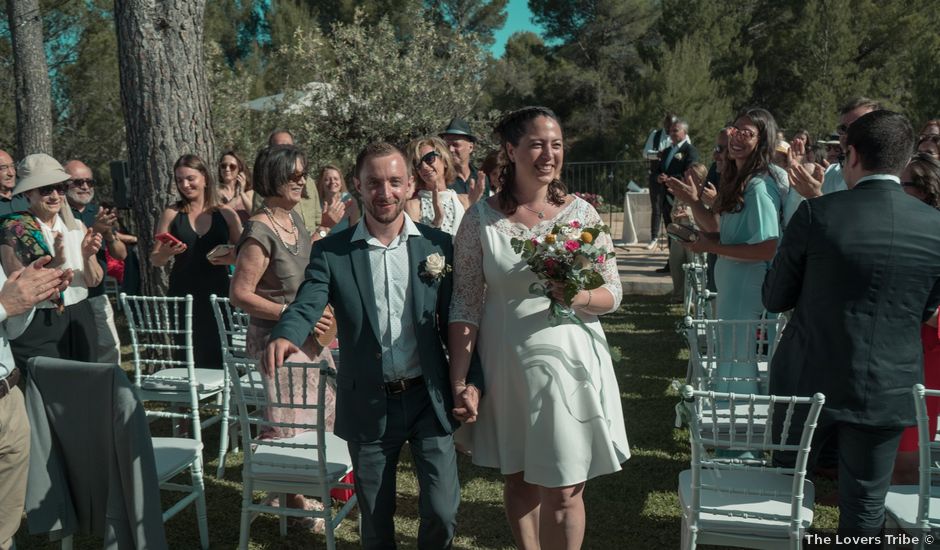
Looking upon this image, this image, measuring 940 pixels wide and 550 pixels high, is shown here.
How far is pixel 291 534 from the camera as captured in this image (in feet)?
13.8

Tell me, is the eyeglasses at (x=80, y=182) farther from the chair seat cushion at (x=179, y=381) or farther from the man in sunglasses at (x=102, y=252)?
the chair seat cushion at (x=179, y=381)

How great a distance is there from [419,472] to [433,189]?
2.90 meters

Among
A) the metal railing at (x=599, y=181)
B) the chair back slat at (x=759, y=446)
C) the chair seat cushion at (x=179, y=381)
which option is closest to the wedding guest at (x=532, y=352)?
the chair back slat at (x=759, y=446)

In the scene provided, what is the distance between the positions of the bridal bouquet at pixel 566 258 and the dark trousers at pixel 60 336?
3.10 meters

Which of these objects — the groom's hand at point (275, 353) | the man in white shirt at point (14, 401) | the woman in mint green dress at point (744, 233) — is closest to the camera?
the groom's hand at point (275, 353)

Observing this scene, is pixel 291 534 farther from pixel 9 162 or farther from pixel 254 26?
pixel 254 26

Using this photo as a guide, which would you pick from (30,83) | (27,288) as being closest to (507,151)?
(27,288)

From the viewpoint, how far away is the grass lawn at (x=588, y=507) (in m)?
4.09

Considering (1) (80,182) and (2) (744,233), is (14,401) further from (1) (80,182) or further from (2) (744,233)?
(1) (80,182)

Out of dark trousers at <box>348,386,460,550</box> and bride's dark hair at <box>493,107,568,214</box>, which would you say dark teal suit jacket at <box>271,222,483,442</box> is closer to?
dark trousers at <box>348,386,460,550</box>

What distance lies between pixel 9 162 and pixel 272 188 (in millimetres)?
4169

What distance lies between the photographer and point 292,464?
11.7ft

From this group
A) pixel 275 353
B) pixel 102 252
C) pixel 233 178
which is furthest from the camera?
pixel 233 178

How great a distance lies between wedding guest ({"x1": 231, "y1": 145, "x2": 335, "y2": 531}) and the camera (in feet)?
12.7
